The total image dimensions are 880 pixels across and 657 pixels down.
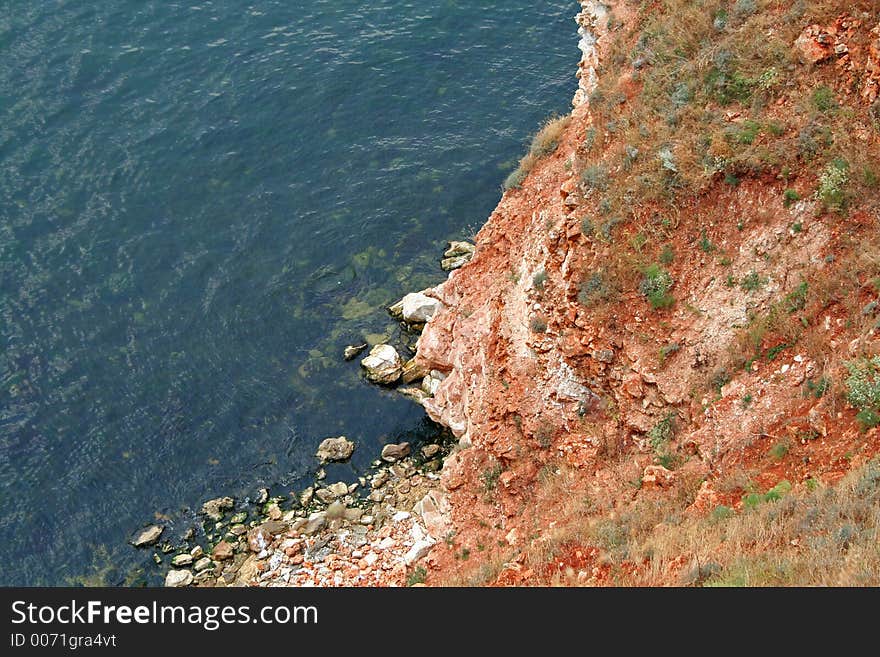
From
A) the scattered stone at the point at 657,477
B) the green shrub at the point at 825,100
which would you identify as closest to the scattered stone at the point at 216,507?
the scattered stone at the point at 657,477

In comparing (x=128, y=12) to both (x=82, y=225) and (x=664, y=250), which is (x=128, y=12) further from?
(x=664, y=250)

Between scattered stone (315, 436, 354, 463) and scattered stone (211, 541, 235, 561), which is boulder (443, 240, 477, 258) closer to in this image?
scattered stone (315, 436, 354, 463)

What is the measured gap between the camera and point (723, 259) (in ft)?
68.6

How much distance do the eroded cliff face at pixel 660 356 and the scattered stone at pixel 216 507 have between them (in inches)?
320

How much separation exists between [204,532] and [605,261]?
16.1 meters

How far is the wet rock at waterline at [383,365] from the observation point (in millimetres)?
32406

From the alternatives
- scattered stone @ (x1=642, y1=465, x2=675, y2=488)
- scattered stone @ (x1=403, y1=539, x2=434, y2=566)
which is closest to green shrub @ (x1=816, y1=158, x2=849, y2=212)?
scattered stone @ (x1=642, y1=465, x2=675, y2=488)

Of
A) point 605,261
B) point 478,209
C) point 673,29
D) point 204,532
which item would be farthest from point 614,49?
point 204,532

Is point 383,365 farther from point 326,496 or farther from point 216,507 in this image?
point 216,507

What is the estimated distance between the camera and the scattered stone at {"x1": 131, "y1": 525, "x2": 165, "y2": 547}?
28.1m

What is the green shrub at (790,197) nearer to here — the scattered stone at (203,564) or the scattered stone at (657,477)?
the scattered stone at (657,477)

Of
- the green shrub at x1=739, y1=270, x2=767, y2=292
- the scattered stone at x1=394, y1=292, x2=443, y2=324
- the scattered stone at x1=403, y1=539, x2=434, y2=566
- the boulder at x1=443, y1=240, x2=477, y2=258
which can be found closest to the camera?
the green shrub at x1=739, y1=270, x2=767, y2=292

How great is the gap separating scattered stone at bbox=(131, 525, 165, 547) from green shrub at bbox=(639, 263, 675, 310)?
700 inches

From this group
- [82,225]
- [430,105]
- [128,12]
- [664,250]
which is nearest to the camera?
[664,250]
